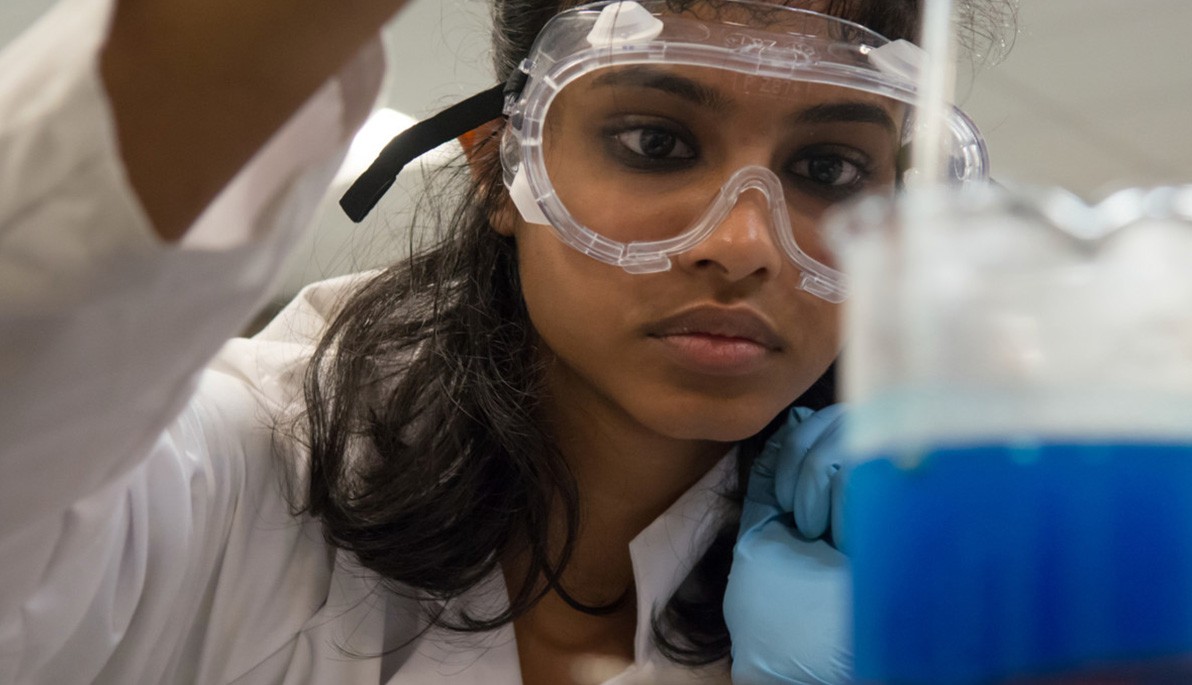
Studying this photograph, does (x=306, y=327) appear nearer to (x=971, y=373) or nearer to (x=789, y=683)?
(x=789, y=683)

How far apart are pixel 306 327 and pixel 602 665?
2.09 ft

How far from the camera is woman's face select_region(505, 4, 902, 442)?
108 centimetres

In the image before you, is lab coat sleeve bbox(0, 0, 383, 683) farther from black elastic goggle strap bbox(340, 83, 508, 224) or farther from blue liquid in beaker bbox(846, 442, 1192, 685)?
black elastic goggle strap bbox(340, 83, 508, 224)

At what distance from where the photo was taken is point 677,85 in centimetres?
111

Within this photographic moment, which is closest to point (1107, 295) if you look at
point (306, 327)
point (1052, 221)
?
point (1052, 221)

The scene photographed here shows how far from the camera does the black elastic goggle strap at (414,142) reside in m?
1.17

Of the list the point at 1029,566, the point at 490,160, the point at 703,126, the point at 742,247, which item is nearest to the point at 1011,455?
the point at 1029,566

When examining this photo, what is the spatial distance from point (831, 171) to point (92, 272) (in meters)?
0.84

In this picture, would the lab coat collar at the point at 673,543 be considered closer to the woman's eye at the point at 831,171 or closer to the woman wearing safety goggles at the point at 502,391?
the woman wearing safety goggles at the point at 502,391

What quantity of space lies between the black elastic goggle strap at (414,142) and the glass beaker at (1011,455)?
84cm

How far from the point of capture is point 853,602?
413mm

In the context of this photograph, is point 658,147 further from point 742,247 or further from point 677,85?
point 742,247

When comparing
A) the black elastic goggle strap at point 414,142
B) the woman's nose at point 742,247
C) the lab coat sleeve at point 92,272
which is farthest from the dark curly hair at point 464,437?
the lab coat sleeve at point 92,272

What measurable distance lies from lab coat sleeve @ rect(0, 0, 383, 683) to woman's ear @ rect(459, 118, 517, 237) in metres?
0.75
